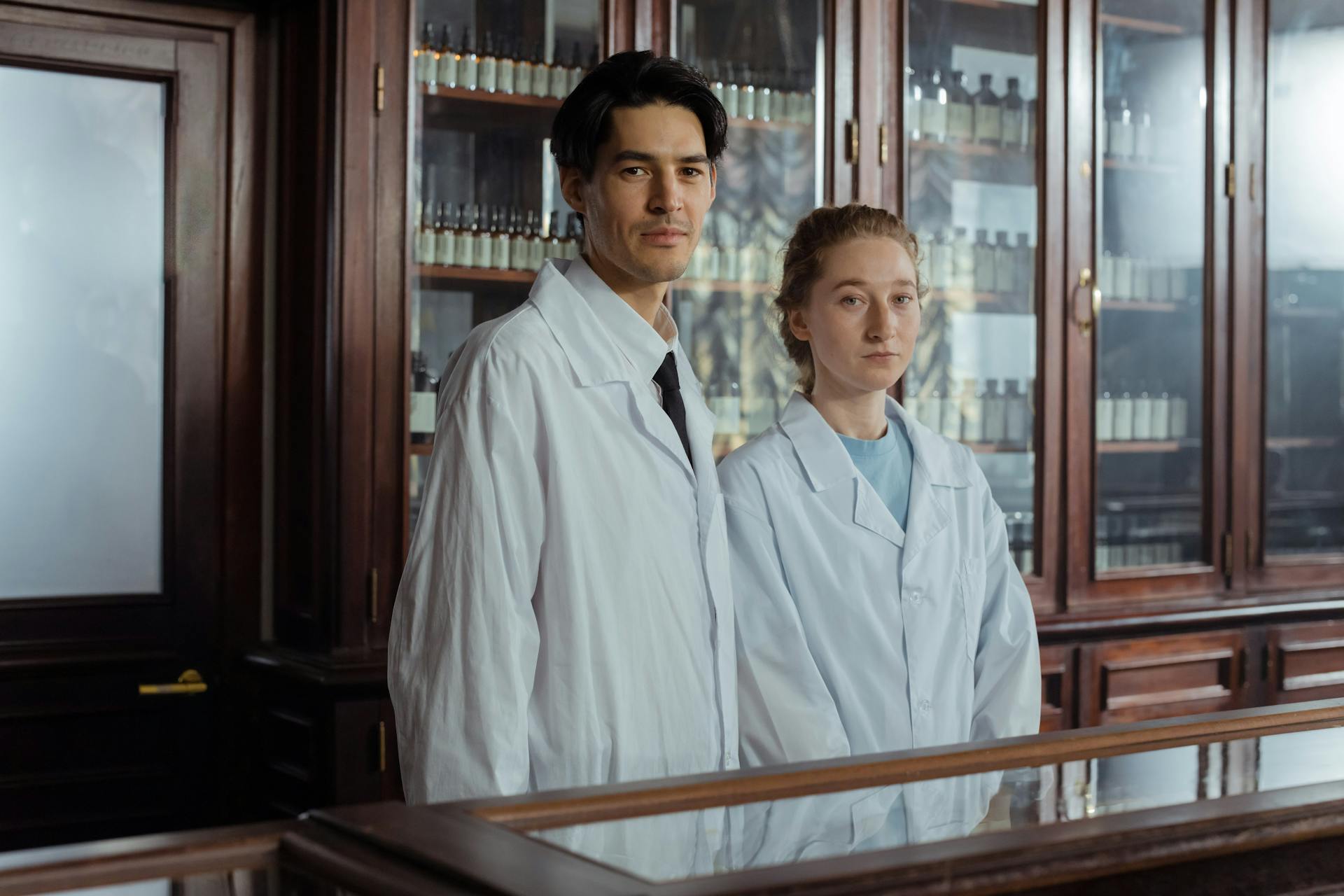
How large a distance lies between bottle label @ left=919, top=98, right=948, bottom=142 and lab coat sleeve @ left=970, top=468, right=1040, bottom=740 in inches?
58.7

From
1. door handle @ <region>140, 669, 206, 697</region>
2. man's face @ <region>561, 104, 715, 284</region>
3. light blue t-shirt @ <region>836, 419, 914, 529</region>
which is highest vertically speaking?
man's face @ <region>561, 104, 715, 284</region>

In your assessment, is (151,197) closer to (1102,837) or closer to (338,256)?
(338,256)

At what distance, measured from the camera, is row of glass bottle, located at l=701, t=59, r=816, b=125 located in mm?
3027

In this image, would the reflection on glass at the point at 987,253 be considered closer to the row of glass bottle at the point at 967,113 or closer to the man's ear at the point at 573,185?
the row of glass bottle at the point at 967,113

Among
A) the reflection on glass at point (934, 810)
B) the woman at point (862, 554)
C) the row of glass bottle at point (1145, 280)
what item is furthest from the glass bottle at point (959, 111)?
the reflection on glass at point (934, 810)

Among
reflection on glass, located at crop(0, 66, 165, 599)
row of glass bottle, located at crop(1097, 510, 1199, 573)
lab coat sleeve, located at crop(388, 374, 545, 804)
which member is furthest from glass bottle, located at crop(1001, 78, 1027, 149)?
lab coat sleeve, located at crop(388, 374, 545, 804)

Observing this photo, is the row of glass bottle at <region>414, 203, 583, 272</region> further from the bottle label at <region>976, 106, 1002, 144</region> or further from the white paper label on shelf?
the bottle label at <region>976, 106, 1002, 144</region>

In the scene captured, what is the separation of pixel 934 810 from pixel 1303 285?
3.32 metres

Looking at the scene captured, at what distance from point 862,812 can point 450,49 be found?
2180 mm

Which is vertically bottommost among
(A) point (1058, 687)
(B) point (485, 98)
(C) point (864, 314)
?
(A) point (1058, 687)

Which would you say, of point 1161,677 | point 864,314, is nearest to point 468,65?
point 864,314

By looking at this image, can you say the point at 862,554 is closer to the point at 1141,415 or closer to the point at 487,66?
the point at 487,66

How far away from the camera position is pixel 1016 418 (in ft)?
10.9

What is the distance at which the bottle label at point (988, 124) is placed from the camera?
3.30 m
